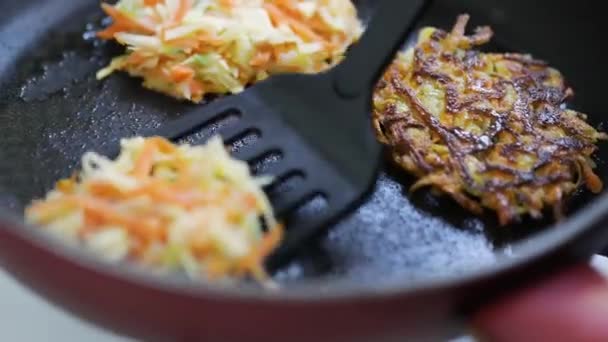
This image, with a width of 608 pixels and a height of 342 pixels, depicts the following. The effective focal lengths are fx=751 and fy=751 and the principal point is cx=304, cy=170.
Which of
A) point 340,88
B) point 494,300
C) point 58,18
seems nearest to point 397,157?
point 340,88

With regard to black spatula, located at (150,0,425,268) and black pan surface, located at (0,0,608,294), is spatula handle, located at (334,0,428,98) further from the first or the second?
black pan surface, located at (0,0,608,294)

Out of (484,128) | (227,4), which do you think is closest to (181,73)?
(227,4)

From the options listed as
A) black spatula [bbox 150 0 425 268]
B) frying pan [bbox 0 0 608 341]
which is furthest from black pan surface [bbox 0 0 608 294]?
black spatula [bbox 150 0 425 268]

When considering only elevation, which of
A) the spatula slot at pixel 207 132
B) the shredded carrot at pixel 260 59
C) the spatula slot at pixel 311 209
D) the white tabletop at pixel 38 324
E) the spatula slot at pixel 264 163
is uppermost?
the shredded carrot at pixel 260 59

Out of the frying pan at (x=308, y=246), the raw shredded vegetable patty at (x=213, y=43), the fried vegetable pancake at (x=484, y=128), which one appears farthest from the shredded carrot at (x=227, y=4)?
the fried vegetable pancake at (x=484, y=128)

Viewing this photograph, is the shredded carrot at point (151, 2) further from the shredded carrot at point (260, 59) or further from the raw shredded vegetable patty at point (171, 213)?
the raw shredded vegetable patty at point (171, 213)

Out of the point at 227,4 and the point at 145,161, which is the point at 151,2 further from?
the point at 145,161

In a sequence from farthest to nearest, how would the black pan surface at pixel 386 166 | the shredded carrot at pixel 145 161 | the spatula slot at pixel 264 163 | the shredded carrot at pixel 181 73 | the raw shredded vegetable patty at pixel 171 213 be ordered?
the shredded carrot at pixel 181 73 < the spatula slot at pixel 264 163 < the black pan surface at pixel 386 166 < the shredded carrot at pixel 145 161 < the raw shredded vegetable patty at pixel 171 213
